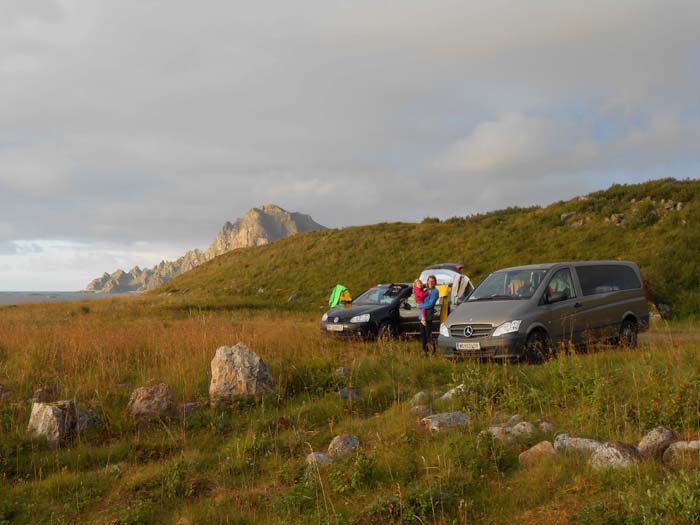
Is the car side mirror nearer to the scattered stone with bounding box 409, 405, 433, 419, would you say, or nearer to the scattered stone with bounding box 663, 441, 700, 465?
the scattered stone with bounding box 409, 405, 433, 419

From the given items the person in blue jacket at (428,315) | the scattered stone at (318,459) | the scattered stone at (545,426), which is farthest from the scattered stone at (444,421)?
the person in blue jacket at (428,315)

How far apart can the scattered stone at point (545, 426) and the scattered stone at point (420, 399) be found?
172 centimetres

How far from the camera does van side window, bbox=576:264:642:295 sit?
36.8 ft

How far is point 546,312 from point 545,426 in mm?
4476

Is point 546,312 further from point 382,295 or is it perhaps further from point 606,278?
point 382,295

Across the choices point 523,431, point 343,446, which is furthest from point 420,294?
point 343,446

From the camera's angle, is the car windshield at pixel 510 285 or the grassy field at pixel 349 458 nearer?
the grassy field at pixel 349 458

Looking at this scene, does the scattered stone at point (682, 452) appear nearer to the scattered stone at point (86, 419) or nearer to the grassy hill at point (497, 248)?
the scattered stone at point (86, 419)

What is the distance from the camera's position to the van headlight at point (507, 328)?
9.53 m

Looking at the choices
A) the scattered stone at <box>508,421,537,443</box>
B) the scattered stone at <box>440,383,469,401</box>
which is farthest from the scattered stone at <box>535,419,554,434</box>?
the scattered stone at <box>440,383,469,401</box>

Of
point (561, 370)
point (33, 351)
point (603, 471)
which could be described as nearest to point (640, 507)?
point (603, 471)

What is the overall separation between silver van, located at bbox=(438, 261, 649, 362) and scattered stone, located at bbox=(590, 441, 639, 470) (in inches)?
177

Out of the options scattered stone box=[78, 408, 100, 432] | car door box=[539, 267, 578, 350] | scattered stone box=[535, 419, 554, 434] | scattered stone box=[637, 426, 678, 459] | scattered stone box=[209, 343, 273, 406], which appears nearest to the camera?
scattered stone box=[637, 426, 678, 459]

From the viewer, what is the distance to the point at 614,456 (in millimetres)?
4770
